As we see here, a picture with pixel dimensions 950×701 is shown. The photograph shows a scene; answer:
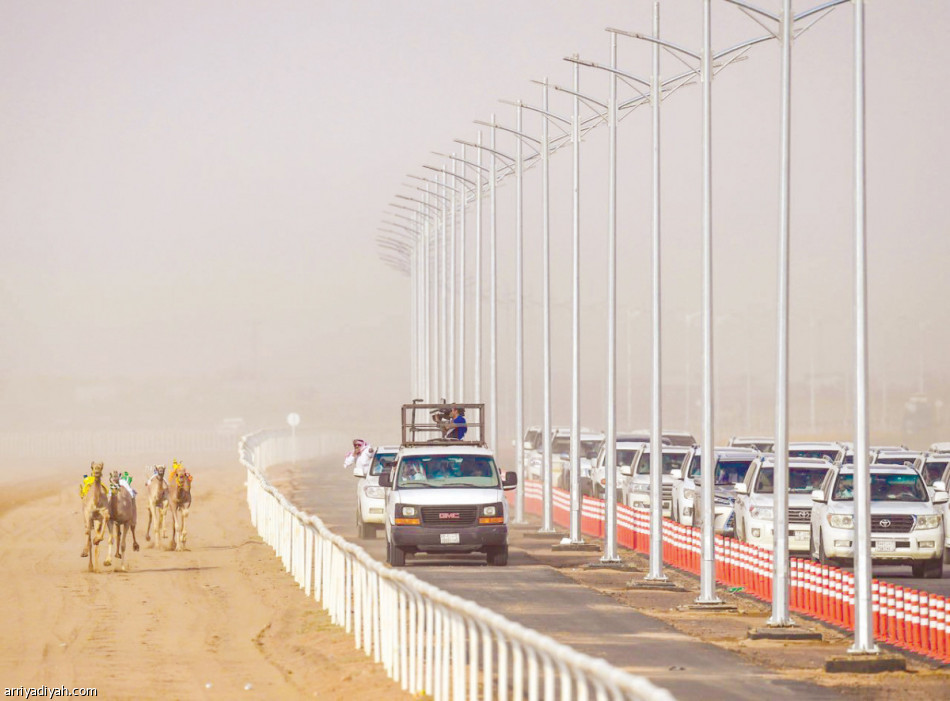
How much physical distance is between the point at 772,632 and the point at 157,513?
20.2 m

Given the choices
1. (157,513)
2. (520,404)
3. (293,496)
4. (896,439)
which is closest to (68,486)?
(293,496)

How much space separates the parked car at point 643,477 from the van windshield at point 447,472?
1099 cm

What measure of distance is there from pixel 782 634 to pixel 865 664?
3018 mm

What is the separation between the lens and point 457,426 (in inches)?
1607

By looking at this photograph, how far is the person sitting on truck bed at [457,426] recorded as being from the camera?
136 ft

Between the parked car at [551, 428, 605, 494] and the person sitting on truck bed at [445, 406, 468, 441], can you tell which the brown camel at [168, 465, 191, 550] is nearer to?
the person sitting on truck bed at [445, 406, 468, 441]

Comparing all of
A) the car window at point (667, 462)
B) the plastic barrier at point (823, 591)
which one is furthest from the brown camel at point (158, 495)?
the car window at point (667, 462)

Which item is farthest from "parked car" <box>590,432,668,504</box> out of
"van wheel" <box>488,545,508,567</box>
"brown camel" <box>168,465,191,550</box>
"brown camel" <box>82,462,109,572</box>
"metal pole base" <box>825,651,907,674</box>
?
"metal pole base" <box>825,651,907,674</box>

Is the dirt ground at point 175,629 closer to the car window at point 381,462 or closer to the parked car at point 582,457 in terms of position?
the car window at point 381,462

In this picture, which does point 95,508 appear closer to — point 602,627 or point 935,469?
point 602,627

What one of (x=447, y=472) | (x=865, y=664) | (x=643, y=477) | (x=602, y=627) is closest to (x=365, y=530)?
(x=447, y=472)

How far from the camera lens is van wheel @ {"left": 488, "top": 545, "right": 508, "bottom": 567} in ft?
120

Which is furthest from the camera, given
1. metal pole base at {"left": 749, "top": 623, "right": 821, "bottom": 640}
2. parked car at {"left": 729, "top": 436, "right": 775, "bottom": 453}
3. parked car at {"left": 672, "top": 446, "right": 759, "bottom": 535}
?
parked car at {"left": 729, "top": 436, "right": 775, "bottom": 453}

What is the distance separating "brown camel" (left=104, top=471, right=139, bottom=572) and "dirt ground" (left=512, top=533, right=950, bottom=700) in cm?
791
